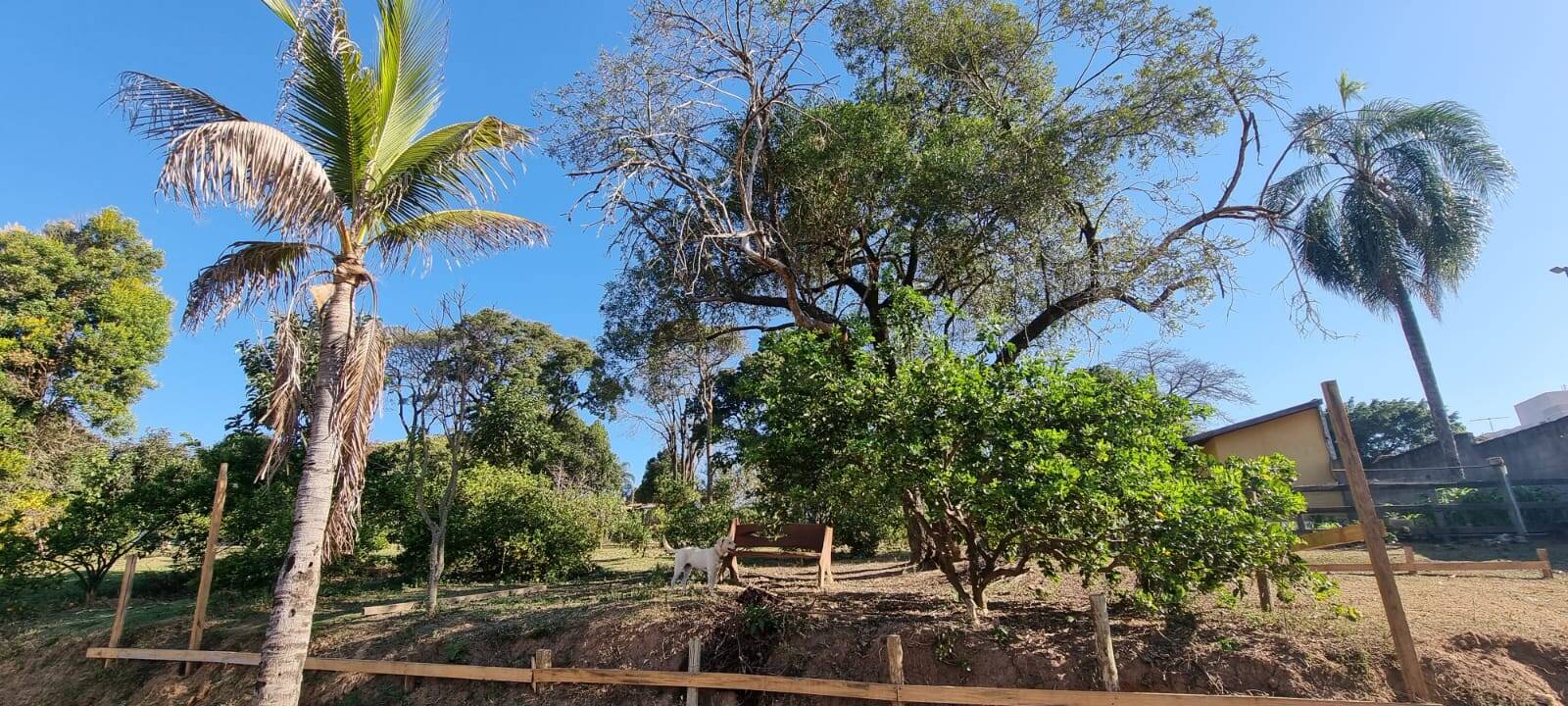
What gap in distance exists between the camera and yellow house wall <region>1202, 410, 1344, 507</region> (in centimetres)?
1658

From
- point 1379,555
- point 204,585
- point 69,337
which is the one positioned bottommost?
point 204,585

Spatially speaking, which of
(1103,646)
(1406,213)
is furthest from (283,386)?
(1406,213)

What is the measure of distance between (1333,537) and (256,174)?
10.7 m

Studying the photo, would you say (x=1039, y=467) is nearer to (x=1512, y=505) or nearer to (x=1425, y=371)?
(x=1512, y=505)

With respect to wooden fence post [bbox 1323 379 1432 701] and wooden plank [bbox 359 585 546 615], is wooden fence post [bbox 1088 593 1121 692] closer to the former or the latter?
wooden fence post [bbox 1323 379 1432 701]

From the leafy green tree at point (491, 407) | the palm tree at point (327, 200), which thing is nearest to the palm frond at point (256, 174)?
the palm tree at point (327, 200)

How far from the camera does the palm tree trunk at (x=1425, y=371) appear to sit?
1955 cm

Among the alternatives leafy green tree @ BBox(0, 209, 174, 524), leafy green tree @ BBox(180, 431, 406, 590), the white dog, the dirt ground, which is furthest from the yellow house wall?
leafy green tree @ BBox(0, 209, 174, 524)

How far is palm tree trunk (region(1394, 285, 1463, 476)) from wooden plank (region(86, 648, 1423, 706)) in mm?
19933

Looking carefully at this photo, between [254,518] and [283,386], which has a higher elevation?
[283,386]

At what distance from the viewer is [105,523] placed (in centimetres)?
1307

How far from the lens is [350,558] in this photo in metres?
14.8

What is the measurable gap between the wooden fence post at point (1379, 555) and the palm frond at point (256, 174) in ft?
29.9

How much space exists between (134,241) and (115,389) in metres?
4.78
